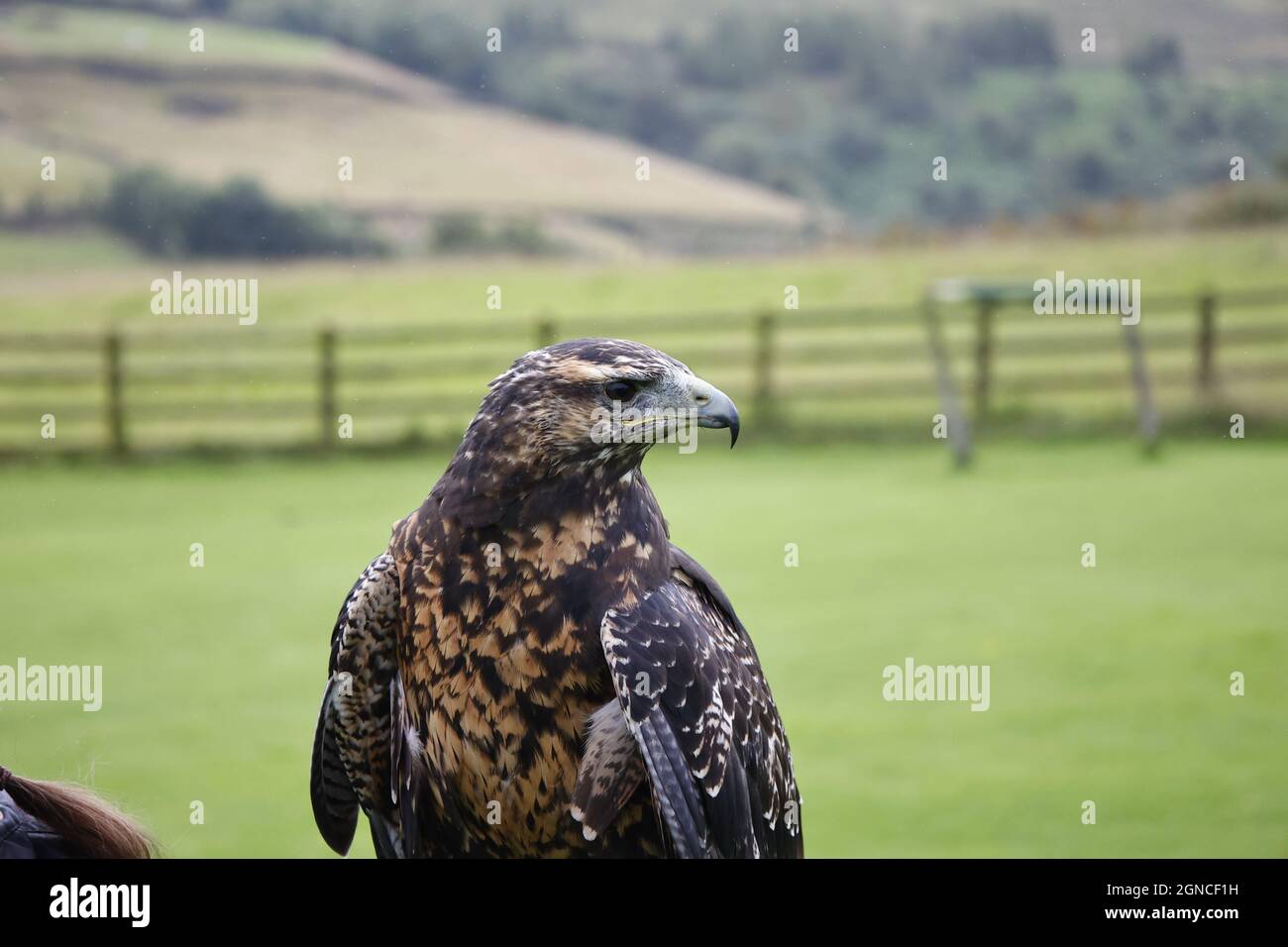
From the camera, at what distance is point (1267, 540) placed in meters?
8.07

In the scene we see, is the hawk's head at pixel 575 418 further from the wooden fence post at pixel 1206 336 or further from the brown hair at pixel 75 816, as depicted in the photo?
the wooden fence post at pixel 1206 336

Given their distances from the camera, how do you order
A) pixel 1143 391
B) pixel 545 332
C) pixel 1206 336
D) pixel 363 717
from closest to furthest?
pixel 363 717, pixel 1143 391, pixel 545 332, pixel 1206 336

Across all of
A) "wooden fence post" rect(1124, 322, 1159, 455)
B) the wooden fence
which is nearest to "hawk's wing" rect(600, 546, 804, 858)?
"wooden fence post" rect(1124, 322, 1159, 455)

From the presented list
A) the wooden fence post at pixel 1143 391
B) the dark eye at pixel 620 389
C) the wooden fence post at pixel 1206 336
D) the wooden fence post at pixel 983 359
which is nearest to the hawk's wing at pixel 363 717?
the dark eye at pixel 620 389

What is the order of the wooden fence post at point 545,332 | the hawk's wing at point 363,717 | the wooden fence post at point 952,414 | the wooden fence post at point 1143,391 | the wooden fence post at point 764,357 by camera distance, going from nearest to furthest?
the hawk's wing at point 363,717
the wooden fence post at point 952,414
the wooden fence post at point 1143,391
the wooden fence post at point 545,332
the wooden fence post at point 764,357

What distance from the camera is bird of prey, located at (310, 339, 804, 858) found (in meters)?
2.03

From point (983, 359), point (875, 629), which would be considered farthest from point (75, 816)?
point (983, 359)

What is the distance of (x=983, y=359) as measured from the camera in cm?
1248

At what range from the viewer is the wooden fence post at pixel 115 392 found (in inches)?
494

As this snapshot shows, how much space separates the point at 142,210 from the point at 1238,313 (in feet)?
37.6

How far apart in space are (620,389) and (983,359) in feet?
36.0

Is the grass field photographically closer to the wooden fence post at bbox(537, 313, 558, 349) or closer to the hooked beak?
the hooked beak

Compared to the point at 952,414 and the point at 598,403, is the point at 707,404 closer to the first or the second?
the point at 598,403

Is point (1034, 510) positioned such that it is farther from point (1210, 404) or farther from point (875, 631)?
point (1210, 404)
